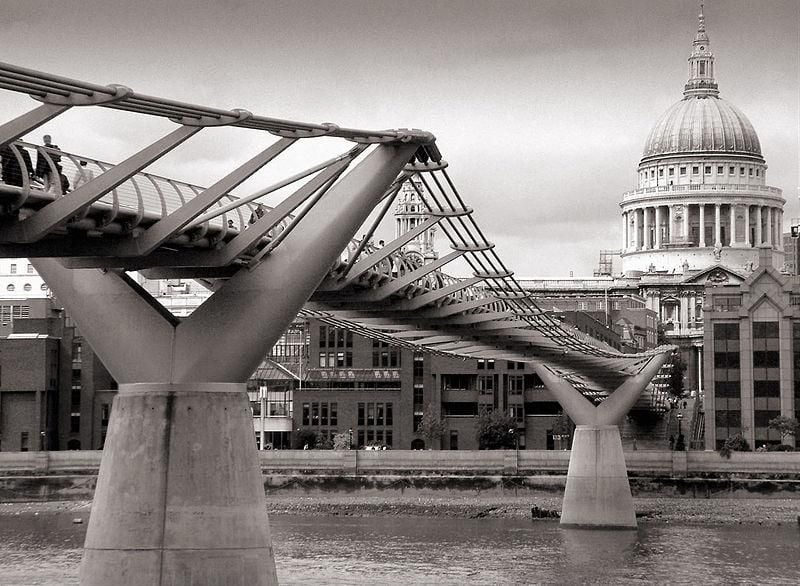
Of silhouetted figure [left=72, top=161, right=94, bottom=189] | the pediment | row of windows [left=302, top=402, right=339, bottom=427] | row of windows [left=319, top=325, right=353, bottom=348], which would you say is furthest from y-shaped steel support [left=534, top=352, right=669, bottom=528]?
the pediment

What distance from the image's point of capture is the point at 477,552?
6662cm

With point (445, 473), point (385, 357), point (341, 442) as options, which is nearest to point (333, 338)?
point (385, 357)

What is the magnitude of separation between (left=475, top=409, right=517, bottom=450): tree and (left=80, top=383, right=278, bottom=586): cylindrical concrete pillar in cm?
7334

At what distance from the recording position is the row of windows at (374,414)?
115 metres

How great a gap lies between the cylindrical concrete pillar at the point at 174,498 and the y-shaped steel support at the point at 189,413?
18 mm

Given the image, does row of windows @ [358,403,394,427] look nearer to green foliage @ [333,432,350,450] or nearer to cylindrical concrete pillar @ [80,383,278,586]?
green foliage @ [333,432,350,450]

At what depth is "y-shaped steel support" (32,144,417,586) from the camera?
3519 cm

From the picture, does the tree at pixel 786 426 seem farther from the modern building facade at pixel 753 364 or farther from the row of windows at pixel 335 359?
the row of windows at pixel 335 359

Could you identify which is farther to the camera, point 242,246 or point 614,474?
point 614,474

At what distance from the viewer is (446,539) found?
239 ft

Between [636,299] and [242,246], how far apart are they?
158740 millimetres

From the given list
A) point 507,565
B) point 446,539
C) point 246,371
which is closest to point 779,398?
point 446,539

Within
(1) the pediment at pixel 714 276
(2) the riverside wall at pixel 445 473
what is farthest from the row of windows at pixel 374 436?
(1) the pediment at pixel 714 276

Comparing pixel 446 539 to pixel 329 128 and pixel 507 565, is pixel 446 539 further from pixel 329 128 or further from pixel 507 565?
pixel 329 128
